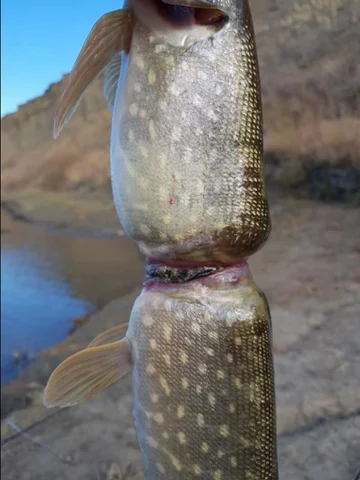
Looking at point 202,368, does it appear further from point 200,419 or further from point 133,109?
point 133,109

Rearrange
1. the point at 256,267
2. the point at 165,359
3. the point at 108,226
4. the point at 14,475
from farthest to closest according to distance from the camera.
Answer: the point at 108,226
the point at 256,267
the point at 14,475
the point at 165,359

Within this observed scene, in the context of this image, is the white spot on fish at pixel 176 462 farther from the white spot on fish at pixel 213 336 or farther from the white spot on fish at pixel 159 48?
the white spot on fish at pixel 159 48

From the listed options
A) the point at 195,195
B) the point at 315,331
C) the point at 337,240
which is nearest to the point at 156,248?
the point at 195,195

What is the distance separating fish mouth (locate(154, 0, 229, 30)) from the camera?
78 centimetres

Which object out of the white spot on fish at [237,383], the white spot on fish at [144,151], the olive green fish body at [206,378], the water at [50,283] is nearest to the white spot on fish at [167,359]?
the olive green fish body at [206,378]

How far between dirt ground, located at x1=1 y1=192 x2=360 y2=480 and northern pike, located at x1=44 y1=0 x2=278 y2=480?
38.5 inches

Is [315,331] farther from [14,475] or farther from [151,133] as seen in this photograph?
[151,133]

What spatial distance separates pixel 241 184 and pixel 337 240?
14.0ft

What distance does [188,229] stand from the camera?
0.83 meters

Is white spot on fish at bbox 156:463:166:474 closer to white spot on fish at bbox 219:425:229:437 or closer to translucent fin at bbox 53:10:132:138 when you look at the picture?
white spot on fish at bbox 219:425:229:437

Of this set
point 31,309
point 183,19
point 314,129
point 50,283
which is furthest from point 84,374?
point 314,129

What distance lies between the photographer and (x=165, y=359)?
35.9 inches

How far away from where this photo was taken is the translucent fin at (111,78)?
0.91 m

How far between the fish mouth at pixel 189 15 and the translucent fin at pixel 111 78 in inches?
4.8
